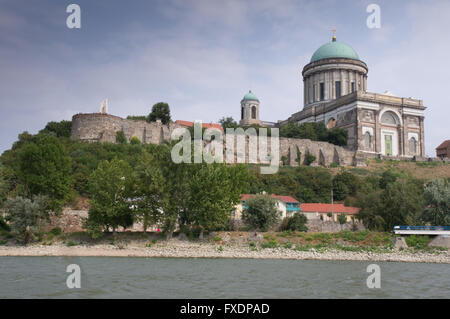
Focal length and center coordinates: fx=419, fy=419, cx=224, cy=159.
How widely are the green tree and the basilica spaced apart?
42.3 m

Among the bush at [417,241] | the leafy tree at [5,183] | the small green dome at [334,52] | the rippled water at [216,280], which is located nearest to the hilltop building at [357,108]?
the small green dome at [334,52]

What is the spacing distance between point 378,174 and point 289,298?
147 feet

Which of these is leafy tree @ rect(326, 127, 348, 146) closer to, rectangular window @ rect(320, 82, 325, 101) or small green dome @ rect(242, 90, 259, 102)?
rectangular window @ rect(320, 82, 325, 101)

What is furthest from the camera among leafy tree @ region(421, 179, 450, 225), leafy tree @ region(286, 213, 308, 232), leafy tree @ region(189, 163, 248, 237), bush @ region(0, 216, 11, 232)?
leafy tree @ region(286, 213, 308, 232)

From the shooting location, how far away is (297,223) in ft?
119

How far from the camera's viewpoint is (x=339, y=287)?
17672 mm

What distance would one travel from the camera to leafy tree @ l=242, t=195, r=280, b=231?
1368 inches

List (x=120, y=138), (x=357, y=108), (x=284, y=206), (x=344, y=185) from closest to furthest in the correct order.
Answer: (x=284, y=206) → (x=344, y=185) → (x=120, y=138) → (x=357, y=108)

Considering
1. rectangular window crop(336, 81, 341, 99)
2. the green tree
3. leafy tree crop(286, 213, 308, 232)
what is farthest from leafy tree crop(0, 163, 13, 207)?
rectangular window crop(336, 81, 341, 99)

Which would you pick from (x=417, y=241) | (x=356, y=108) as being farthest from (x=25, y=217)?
(x=356, y=108)

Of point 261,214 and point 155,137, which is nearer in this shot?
point 261,214

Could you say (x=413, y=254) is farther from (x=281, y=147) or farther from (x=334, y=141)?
(x=334, y=141)

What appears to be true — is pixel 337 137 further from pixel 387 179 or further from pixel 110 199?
pixel 110 199

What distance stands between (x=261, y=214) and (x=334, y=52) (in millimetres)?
53458
